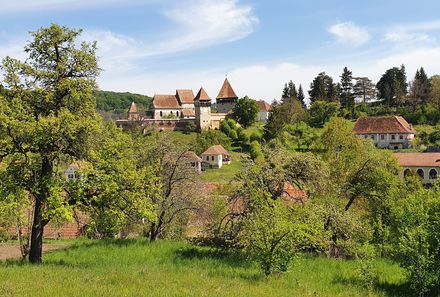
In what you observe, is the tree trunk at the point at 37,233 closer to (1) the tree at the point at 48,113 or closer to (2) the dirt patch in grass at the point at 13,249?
(1) the tree at the point at 48,113

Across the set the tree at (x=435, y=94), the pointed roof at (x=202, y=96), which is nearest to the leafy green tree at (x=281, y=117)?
the pointed roof at (x=202, y=96)

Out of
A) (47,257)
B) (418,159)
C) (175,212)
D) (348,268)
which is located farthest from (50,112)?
(418,159)

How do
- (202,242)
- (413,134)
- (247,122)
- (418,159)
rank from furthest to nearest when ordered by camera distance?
(247,122)
(413,134)
(418,159)
(202,242)

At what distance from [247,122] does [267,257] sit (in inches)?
3305

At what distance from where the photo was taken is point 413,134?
84312 mm

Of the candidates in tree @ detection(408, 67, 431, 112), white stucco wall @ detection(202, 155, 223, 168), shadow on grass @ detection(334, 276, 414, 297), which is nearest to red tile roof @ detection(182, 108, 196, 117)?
white stucco wall @ detection(202, 155, 223, 168)

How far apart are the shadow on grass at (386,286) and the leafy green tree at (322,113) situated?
81233 millimetres

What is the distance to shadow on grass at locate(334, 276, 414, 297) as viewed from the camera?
43.0 ft

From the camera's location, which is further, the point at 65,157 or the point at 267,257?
the point at 65,157

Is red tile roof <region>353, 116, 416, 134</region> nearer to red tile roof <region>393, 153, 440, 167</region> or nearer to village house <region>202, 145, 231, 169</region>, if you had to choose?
red tile roof <region>393, 153, 440, 167</region>

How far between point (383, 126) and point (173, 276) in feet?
262

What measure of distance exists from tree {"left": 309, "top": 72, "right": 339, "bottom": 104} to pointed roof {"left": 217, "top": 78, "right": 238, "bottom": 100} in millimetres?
20421

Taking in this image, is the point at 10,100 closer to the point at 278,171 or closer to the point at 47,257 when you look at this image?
the point at 47,257

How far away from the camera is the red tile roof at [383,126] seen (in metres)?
83.2
